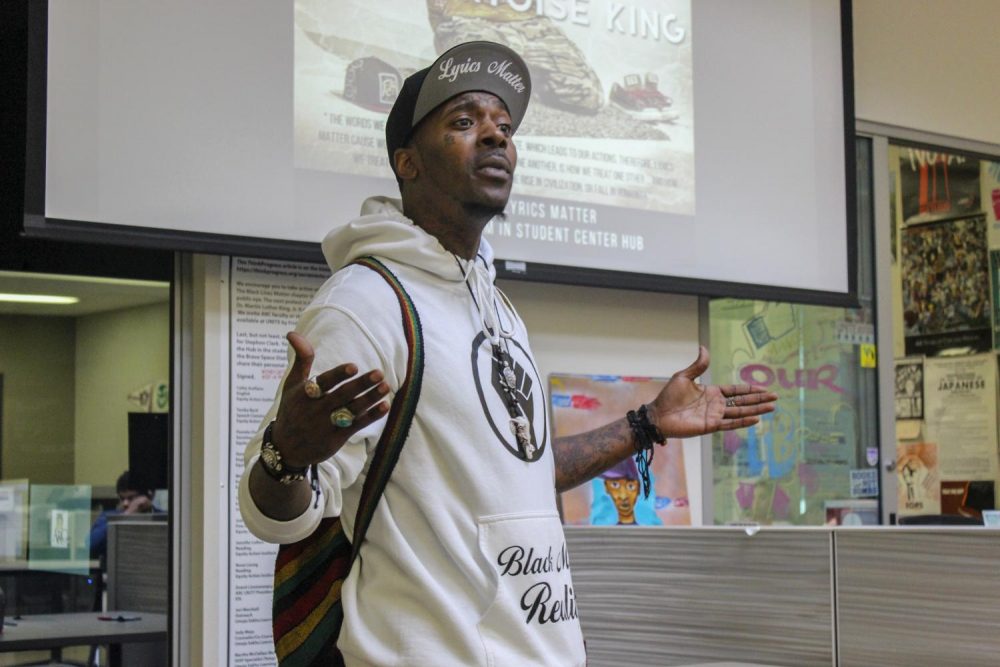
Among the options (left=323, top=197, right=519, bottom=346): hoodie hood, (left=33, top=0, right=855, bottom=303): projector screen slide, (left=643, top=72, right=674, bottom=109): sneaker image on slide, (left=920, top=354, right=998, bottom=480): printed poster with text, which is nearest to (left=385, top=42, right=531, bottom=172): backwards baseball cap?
(left=323, top=197, right=519, bottom=346): hoodie hood

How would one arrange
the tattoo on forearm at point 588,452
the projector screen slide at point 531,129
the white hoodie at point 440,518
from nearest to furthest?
the white hoodie at point 440,518, the tattoo on forearm at point 588,452, the projector screen slide at point 531,129

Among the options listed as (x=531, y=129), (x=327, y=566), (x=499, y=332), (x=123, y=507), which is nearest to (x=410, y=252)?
(x=499, y=332)

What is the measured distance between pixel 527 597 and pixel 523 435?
0.65 feet

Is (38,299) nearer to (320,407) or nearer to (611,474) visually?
(611,474)

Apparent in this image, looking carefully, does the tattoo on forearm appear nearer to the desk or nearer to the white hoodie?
the white hoodie

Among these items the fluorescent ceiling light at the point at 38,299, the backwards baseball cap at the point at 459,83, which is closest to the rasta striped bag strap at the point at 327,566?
the backwards baseball cap at the point at 459,83

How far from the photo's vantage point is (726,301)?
4.38 metres

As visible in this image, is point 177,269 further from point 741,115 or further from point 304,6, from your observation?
point 741,115

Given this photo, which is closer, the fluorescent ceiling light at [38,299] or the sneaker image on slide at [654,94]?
the fluorescent ceiling light at [38,299]

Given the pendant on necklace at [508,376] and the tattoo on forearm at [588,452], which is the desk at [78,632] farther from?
the pendant on necklace at [508,376]

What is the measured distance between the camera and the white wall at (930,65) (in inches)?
189

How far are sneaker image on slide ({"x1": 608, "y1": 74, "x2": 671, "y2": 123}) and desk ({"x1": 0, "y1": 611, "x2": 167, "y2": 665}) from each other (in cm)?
198

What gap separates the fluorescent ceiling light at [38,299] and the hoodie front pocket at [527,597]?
7.63ft

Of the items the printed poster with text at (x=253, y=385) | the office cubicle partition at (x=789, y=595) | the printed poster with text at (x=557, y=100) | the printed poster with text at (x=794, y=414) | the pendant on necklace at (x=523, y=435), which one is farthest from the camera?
the printed poster with text at (x=794, y=414)
